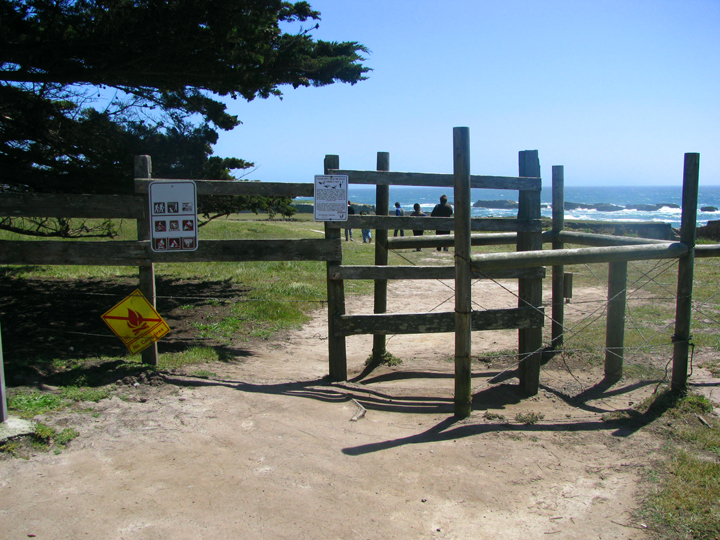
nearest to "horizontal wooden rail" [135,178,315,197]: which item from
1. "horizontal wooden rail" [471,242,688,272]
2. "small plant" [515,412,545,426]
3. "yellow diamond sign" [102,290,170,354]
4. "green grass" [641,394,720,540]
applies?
"yellow diamond sign" [102,290,170,354]

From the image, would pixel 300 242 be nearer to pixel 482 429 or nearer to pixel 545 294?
pixel 482 429

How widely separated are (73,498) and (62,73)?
6.25m

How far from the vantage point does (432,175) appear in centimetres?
569

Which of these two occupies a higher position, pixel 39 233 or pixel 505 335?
pixel 39 233

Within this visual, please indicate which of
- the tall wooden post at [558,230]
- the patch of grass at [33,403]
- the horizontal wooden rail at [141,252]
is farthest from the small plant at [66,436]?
the tall wooden post at [558,230]

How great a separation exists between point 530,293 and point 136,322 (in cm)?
402

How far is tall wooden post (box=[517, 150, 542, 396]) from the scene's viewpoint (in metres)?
5.60

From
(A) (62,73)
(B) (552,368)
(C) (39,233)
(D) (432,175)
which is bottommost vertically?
(B) (552,368)

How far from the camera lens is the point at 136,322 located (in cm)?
559

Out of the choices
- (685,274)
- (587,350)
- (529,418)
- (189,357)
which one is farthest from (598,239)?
(189,357)

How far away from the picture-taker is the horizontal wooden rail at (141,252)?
5.39 meters

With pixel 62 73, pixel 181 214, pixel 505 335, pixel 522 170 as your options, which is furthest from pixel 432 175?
pixel 62 73

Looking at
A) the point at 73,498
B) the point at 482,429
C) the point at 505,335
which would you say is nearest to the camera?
the point at 73,498

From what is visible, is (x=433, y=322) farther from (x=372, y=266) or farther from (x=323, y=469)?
(x=323, y=469)
